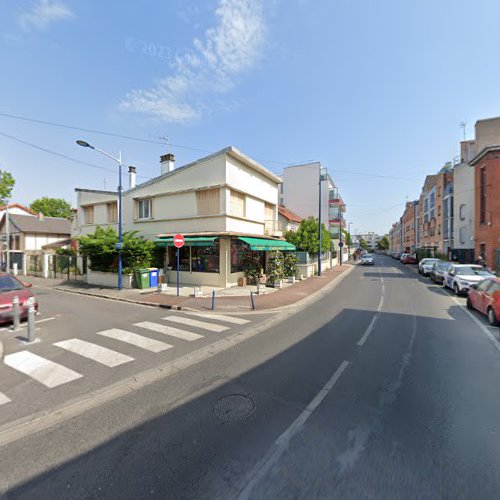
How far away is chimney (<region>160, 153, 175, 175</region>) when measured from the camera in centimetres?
1947

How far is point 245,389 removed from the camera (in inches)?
164

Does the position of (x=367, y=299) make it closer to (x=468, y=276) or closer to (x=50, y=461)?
(x=468, y=276)

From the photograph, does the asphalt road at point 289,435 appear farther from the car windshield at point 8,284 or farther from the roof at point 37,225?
the roof at point 37,225

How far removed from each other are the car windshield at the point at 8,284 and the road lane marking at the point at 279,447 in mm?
9660

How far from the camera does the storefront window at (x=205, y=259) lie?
14965 millimetres

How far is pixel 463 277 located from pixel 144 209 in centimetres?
1957

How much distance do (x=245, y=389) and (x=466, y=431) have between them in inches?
117

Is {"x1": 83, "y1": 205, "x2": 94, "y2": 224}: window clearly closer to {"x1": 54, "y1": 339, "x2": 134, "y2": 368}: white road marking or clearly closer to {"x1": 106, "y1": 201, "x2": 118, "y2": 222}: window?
{"x1": 106, "y1": 201, "x2": 118, "y2": 222}: window

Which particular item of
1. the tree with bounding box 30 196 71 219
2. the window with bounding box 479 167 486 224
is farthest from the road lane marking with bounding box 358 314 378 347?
the tree with bounding box 30 196 71 219

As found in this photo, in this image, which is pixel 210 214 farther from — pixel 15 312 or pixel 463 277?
pixel 463 277

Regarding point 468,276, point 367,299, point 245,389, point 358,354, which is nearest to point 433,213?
point 468,276

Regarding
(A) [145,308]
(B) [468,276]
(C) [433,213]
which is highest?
(C) [433,213]

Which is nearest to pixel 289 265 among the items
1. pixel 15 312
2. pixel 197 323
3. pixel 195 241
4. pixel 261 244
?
pixel 261 244

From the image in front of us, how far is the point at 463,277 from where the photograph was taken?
12688 mm
